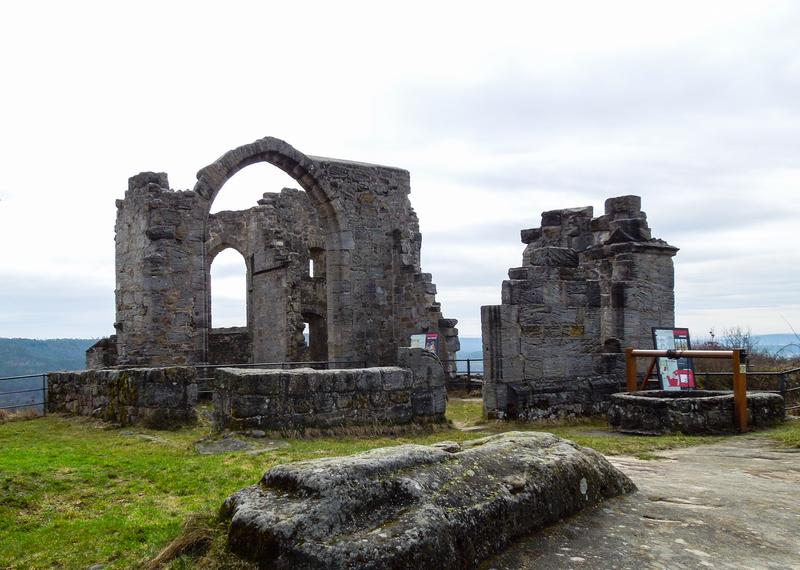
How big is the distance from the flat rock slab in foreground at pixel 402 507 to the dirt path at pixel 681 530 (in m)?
0.13

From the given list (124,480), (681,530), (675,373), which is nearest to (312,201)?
(675,373)

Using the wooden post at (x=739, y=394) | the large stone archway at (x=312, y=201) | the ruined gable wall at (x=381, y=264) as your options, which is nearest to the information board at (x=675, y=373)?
the wooden post at (x=739, y=394)

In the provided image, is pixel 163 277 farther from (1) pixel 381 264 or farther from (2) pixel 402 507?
(2) pixel 402 507

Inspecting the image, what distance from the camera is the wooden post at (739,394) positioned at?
8586mm

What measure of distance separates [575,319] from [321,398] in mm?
4192

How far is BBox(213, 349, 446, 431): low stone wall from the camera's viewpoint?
8609mm

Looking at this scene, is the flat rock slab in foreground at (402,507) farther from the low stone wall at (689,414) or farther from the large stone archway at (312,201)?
the large stone archway at (312,201)

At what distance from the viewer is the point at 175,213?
46.7ft

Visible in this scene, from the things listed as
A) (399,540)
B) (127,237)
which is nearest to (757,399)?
(399,540)

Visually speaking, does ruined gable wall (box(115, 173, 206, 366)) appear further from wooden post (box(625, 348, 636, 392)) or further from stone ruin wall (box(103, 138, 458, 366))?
wooden post (box(625, 348, 636, 392))

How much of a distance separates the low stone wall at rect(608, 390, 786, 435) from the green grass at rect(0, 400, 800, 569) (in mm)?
289

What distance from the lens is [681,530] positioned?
350cm

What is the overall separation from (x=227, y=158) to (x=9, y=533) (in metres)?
11.2

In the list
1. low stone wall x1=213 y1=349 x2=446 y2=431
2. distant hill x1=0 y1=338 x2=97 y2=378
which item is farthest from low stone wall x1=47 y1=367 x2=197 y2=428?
distant hill x1=0 y1=338 x2=97 y2=378
